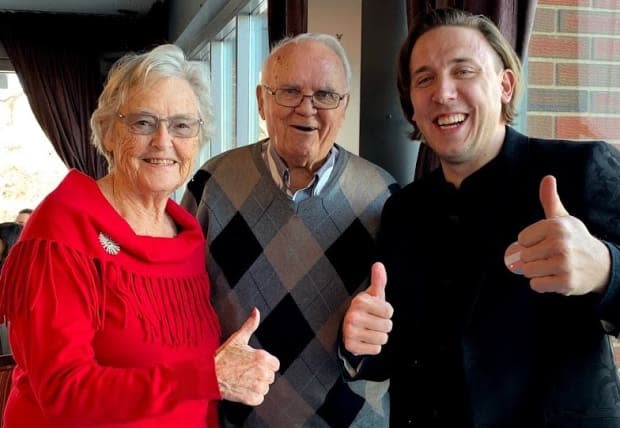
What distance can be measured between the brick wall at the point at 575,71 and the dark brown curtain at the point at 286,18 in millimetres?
1025

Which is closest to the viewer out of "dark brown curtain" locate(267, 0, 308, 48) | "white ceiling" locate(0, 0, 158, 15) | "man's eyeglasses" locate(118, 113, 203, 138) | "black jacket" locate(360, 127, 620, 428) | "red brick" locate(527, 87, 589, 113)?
"black jacket" locate(360, 127, 620, 428)

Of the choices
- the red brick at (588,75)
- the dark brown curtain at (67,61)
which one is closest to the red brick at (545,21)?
the red brick at (588,75)

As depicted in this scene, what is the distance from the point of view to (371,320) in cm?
127

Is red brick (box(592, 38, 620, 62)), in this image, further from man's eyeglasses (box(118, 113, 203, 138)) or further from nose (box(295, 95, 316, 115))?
man's eyeglasses (box(118, 113, 203, 138))

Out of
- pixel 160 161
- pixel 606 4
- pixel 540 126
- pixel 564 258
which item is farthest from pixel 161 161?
pixel 606 4

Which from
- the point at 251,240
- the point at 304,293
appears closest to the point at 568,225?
the point at 304,293

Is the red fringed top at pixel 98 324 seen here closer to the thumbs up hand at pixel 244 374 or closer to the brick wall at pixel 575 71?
the thumbs up hand at pixel 244 374

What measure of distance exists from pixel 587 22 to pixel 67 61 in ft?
21.0

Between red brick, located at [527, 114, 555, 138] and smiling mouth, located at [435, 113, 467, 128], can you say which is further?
red brick, located at [527, 114, 555, 138]

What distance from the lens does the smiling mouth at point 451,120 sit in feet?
4.18

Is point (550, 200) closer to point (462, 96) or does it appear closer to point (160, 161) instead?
point (462, 96)

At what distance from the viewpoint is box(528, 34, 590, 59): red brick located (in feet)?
5.25

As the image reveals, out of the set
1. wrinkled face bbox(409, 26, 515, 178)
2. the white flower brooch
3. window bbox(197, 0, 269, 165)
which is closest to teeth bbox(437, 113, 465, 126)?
wrinkled face bbox(409, 26, 515, 178)

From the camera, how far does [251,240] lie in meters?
1.69
